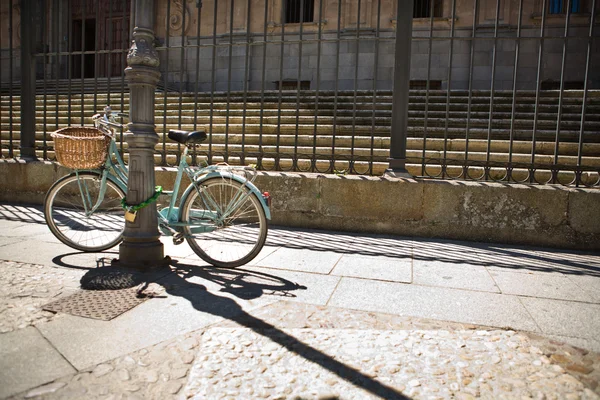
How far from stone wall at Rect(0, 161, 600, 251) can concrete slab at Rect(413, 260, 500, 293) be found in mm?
1189

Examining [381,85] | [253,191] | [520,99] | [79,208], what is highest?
[381,85]

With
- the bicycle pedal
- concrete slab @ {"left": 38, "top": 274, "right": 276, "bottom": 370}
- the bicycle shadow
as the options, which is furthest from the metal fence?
concrete slab @ {"left": 38, "top": 274, "right": 276, "bottom": 370}

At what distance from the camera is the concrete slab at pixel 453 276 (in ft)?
11.3

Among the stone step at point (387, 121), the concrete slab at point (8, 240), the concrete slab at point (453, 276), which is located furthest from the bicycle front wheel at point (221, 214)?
the stone step at point (387, 121)

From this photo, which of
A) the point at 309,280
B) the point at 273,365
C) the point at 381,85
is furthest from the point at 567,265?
the point at 381,85

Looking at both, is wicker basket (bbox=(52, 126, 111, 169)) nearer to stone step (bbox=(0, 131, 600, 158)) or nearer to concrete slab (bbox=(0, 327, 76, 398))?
concrete slab (bbox=(0, 327, 76, 398))

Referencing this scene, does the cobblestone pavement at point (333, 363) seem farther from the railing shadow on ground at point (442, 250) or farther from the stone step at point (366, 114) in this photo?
the stone step at point (366, 114)

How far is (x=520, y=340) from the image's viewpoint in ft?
8.00

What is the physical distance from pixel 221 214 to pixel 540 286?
264cm

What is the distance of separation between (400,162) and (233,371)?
388cm

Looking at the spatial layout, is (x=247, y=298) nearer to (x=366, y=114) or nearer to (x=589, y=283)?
(x=589, y=283)

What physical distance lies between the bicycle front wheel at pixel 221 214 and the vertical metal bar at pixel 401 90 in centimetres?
222

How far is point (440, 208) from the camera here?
5.19 m

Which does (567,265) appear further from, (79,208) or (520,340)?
(79,208)
